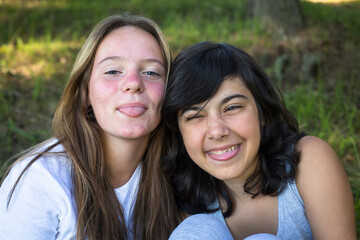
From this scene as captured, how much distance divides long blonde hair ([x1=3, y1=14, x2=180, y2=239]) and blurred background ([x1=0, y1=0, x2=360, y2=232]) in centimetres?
121

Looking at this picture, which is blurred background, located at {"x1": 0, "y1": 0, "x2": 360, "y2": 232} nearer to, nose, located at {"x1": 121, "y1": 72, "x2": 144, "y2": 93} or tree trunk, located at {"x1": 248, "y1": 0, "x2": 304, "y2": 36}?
tree trunk, located at {"x1": 248, "y1": 0, "x2": 304, "y2": 36}

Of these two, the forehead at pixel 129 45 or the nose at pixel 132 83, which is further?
the forehead at pixel 129 45

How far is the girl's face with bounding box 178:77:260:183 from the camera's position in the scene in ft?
6.77

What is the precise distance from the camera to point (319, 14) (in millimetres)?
5605

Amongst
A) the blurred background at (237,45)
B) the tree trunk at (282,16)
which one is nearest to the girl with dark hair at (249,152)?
the blurred background at (237,45)

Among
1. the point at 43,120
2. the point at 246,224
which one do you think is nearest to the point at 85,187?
the point at 246,224

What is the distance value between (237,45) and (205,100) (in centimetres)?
290

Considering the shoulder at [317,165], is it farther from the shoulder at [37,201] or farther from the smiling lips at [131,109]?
the shoulder at [37,201]

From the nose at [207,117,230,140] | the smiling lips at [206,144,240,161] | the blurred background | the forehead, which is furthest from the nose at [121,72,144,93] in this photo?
the blurred background

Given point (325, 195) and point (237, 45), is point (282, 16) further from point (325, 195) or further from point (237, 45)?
point (325, 195)

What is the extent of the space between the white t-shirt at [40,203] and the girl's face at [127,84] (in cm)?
33

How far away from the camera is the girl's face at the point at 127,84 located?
2.09m

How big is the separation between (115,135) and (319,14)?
14.0ft

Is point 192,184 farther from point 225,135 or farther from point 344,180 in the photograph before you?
point 344,180
